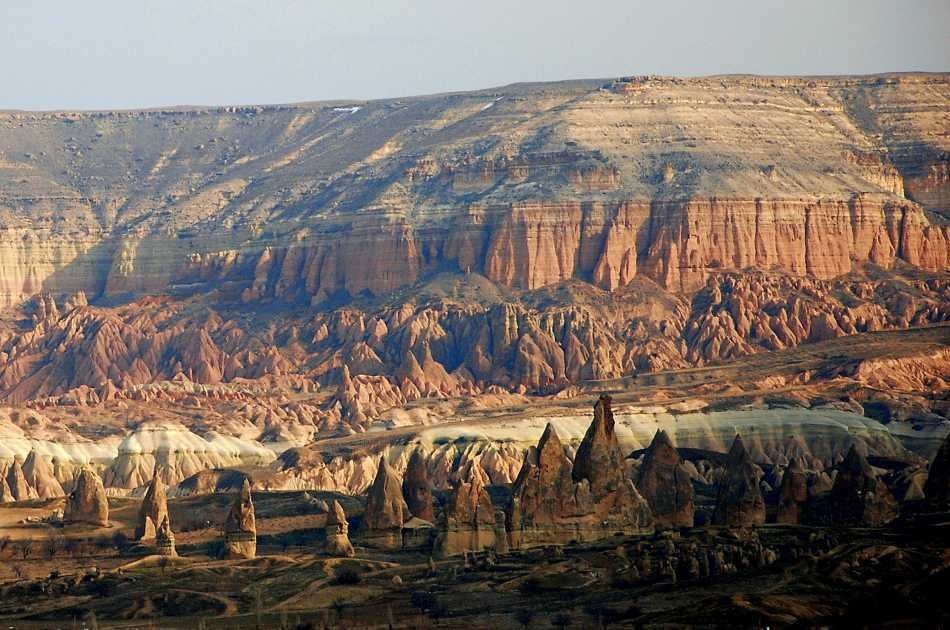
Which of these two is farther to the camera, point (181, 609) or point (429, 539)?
point (429, 539)

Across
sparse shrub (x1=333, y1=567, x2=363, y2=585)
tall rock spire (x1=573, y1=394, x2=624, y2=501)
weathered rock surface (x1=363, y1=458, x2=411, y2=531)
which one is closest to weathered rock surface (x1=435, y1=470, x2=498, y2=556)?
tall rock spire (x1=573, y1=394, x2=624, y2=501)

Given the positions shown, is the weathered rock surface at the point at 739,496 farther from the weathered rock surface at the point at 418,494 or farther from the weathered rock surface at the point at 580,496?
the weathered rock surface at the point at 418,494

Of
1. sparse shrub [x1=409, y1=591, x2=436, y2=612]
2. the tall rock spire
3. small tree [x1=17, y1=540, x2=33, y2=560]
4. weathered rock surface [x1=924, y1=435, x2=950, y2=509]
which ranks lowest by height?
small tree [x1=17, y1=540, x2=33, y2=560]

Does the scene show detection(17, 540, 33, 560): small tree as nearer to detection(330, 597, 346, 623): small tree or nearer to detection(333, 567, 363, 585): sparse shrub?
detection(333, 567, 363, 585): sparse shrub

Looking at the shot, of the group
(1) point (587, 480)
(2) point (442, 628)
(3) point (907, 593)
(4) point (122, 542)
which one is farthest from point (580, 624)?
(4) point (122, 542)

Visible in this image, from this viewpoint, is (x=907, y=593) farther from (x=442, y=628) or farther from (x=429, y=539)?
(x=429, y=539)

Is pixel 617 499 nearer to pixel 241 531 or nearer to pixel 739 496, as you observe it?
pixel 739 496

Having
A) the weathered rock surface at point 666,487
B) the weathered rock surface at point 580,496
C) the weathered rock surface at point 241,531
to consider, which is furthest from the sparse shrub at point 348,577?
the weathered rock surface at point 666,487
